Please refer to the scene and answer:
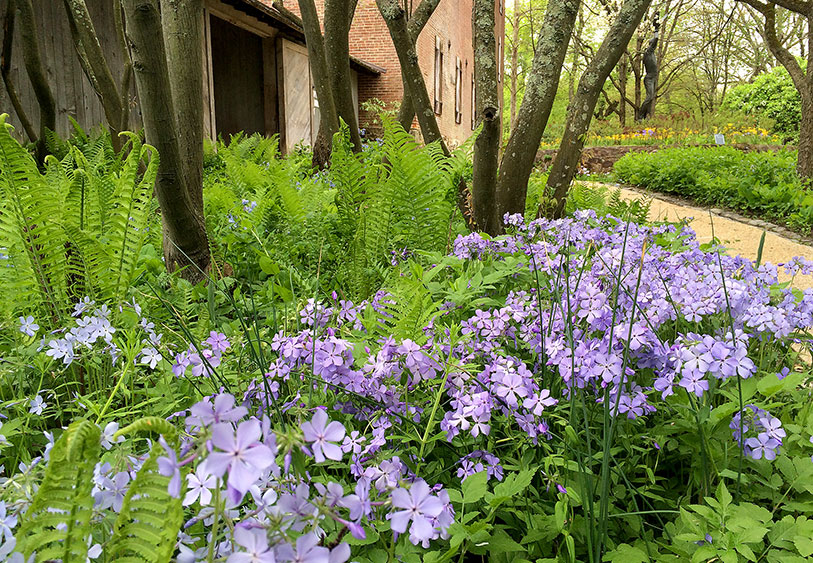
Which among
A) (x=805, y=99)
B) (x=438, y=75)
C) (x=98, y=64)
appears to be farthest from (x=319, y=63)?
(x=438, y=75)

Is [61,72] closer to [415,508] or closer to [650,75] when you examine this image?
[415,508]

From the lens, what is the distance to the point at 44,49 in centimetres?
666

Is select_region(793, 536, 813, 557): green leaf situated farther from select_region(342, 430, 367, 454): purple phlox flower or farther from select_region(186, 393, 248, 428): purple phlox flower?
select_region(186, 393, 248, 428): purple phlox flower

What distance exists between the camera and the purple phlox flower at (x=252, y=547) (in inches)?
17.3

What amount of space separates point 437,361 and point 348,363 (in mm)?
164

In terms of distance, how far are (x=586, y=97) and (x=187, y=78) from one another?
2.43 m

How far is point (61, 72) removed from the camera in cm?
686

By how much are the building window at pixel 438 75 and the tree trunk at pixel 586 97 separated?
593 inches

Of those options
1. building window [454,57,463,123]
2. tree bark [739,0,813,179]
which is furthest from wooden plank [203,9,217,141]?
building window [454,57,463,123]

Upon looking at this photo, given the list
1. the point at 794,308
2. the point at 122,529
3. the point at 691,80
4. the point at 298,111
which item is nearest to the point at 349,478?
the point at 122,529

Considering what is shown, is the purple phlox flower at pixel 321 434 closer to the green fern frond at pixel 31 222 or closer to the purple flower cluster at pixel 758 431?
the purple flower cluster at pixel 758 431

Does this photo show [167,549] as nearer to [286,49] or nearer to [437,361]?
[437,361]

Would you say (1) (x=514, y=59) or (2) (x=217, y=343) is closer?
(2) (x=217, y=343)

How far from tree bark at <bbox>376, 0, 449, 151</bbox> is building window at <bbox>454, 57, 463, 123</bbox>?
20376 millimetres
